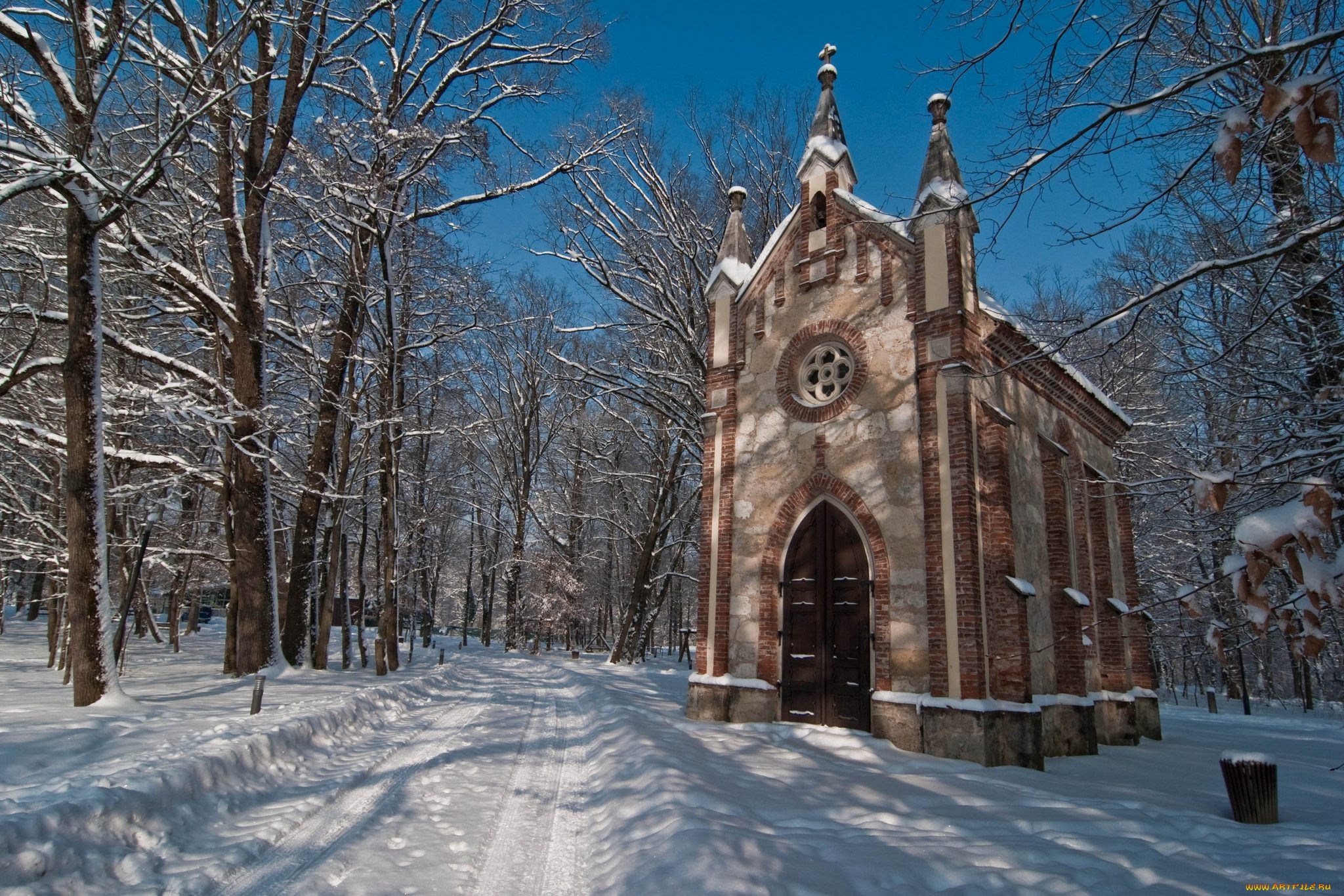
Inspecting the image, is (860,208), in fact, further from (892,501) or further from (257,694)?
(257,694)

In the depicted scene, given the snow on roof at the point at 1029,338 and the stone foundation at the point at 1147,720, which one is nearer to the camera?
the snow on roof at the point at 1029,338

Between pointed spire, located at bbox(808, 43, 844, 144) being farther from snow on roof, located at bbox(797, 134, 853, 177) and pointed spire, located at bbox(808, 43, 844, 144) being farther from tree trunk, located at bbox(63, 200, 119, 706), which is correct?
tree trunk, located at bbox(63, 200, 119, 706)

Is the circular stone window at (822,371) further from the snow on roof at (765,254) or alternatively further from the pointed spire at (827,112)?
the pointed spire at (827,112)

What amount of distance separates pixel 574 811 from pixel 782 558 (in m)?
6.01

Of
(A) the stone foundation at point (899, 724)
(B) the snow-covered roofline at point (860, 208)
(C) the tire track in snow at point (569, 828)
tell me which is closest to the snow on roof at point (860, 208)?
(B) the snow-covered roofline at point (860, 208)

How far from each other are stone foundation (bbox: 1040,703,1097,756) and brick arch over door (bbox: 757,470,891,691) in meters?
2.95

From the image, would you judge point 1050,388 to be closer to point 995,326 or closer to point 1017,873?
point 995,326

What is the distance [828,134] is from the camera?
41.6 ft

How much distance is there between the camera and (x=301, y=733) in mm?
8062

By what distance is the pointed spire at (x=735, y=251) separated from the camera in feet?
43.3

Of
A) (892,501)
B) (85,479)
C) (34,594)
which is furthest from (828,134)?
(34,594)

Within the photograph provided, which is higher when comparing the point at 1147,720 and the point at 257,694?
the point at 257,694

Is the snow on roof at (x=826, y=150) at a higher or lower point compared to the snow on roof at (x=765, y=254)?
higher

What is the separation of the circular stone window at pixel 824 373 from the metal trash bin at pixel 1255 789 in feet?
21.7
